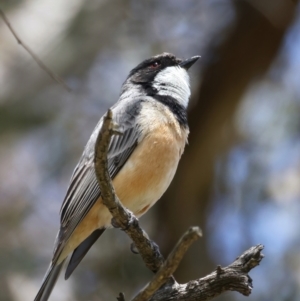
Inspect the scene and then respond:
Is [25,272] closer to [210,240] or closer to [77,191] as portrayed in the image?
[210,240]

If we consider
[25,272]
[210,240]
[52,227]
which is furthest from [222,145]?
[25,272]

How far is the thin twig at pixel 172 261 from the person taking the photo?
10.8 ft

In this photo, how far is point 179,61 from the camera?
22.1ft

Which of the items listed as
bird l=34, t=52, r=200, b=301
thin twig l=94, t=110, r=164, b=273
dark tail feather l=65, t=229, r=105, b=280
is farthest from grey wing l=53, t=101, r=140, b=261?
thin twig l=94, t=110, r=164, b=273

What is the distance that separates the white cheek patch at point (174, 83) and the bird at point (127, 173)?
0.26 meters

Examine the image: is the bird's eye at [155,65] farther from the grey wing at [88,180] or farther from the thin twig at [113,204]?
the thin twig at [113,204]

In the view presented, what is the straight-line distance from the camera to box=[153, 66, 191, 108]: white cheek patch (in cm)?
616

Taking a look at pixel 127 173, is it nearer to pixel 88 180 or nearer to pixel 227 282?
pixel 88 180

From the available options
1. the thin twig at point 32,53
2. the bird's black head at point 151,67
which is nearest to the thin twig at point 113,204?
the thin twig at point 32,53

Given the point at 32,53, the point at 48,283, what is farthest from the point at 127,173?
the point at 32,53

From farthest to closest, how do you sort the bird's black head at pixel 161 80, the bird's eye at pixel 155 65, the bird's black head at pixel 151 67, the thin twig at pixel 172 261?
the bird's eye at pixel 155 65
the bird's black head at pixel 151 67
the bird's black head at pixel 161 80
the thin twig at pixel 172 261

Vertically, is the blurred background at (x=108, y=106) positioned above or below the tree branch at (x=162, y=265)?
above

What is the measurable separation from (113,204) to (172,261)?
84 centimetres

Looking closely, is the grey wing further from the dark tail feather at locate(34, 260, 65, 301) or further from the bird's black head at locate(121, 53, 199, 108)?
the bird's black head at locate(121, 53, 199, 108)
